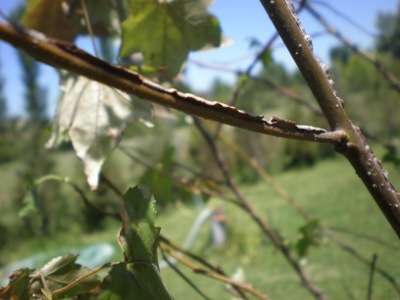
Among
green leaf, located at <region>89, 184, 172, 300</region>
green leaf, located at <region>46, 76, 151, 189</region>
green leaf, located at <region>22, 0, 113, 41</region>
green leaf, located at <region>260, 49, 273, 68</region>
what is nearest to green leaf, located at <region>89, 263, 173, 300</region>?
green leaf, located at <region>89, 184, 172, 300</region>

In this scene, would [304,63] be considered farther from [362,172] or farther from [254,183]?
[254,183]

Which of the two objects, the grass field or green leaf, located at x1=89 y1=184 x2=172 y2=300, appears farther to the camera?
the grass field

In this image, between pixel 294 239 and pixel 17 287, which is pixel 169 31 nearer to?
pixel 17 287

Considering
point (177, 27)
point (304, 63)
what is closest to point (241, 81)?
point (177, 27)

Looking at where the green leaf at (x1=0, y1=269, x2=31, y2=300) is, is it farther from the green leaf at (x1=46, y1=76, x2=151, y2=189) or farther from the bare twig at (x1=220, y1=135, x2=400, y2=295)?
the bare twig at (x1=220, y1=135, x2=400, y2=295)

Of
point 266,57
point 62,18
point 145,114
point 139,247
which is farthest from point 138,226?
point 266,57

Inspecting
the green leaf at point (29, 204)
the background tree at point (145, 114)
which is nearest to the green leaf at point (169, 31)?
the background tree at point (145, 114)
